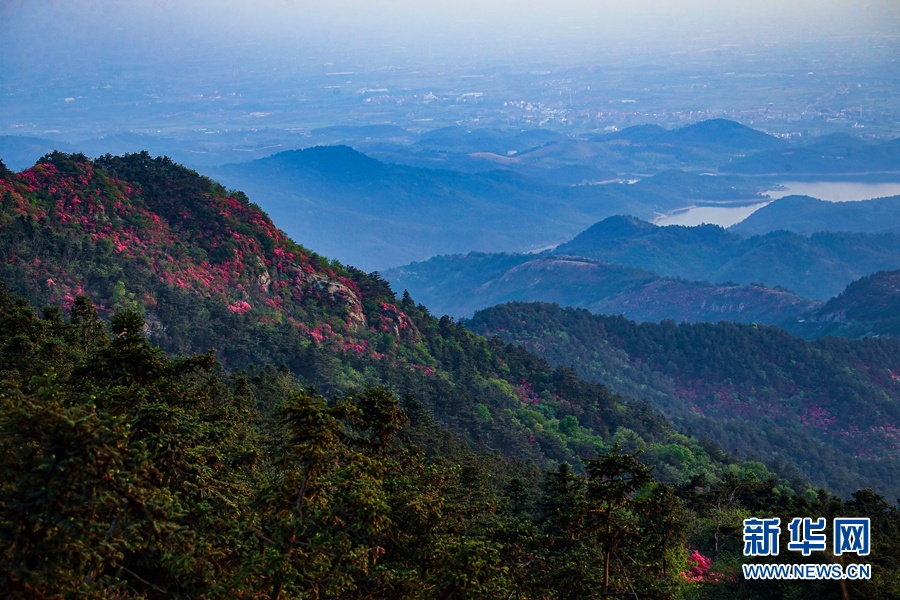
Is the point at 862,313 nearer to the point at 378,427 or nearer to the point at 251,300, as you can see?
the point at 251,300

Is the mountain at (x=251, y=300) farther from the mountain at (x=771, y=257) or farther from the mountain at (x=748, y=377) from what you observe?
the mountain at (x=771, y=257)

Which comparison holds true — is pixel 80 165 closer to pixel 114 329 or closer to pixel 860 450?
pixel 114 329

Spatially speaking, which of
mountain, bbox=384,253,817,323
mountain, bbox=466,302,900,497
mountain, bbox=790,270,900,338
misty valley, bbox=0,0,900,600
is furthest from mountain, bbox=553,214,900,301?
mountain, bbox=466,302,900,497

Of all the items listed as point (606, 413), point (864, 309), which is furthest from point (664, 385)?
point (864, 309)

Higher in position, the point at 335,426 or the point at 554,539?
the point at 335,426

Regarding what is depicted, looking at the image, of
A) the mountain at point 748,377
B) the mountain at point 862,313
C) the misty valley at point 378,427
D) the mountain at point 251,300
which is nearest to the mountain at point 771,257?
the misty valley at point 378,427

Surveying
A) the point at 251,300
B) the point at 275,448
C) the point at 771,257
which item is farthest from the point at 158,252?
the point at 771,257
